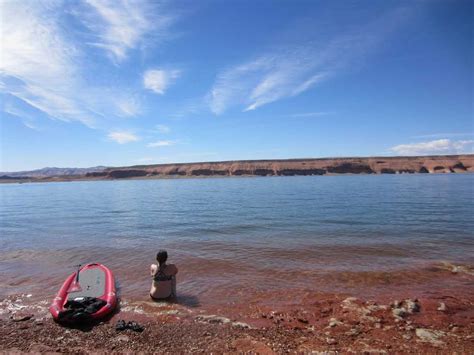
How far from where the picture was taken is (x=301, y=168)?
155 m

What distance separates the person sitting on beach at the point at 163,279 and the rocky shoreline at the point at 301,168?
467 feet

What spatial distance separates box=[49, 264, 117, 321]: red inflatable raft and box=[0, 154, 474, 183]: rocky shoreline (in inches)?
5577

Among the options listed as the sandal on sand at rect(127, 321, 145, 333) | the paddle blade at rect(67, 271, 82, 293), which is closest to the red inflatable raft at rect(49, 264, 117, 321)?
the paddle blade at rect(67, 271, 82, 293)

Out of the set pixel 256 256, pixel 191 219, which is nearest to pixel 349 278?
pixel 256 256

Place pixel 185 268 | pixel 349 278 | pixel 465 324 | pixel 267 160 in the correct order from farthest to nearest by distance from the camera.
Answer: pixel 267 160
pixel 185 268
pixel 349 278
pixel 465 324

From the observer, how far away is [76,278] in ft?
35.8

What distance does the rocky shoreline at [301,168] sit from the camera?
14150cm

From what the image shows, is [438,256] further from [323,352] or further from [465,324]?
[323,352]

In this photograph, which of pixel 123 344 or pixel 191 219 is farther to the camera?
pixel 191 219

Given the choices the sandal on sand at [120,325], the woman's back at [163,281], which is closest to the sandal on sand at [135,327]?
the sandal on sand at [120,325]

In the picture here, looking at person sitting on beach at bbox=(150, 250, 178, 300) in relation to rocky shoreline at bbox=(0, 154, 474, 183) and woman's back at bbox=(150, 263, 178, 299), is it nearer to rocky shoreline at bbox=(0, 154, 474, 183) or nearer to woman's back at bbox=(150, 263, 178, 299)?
woman's back at bbox=(150, 263, 178, 299)

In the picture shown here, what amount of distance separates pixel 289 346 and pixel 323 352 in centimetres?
70

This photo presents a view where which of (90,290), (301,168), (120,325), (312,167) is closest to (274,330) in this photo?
(120,325)

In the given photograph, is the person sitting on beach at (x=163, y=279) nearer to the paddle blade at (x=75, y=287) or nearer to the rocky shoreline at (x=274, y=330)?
the rocky shoreline at (x=274, y=330)
